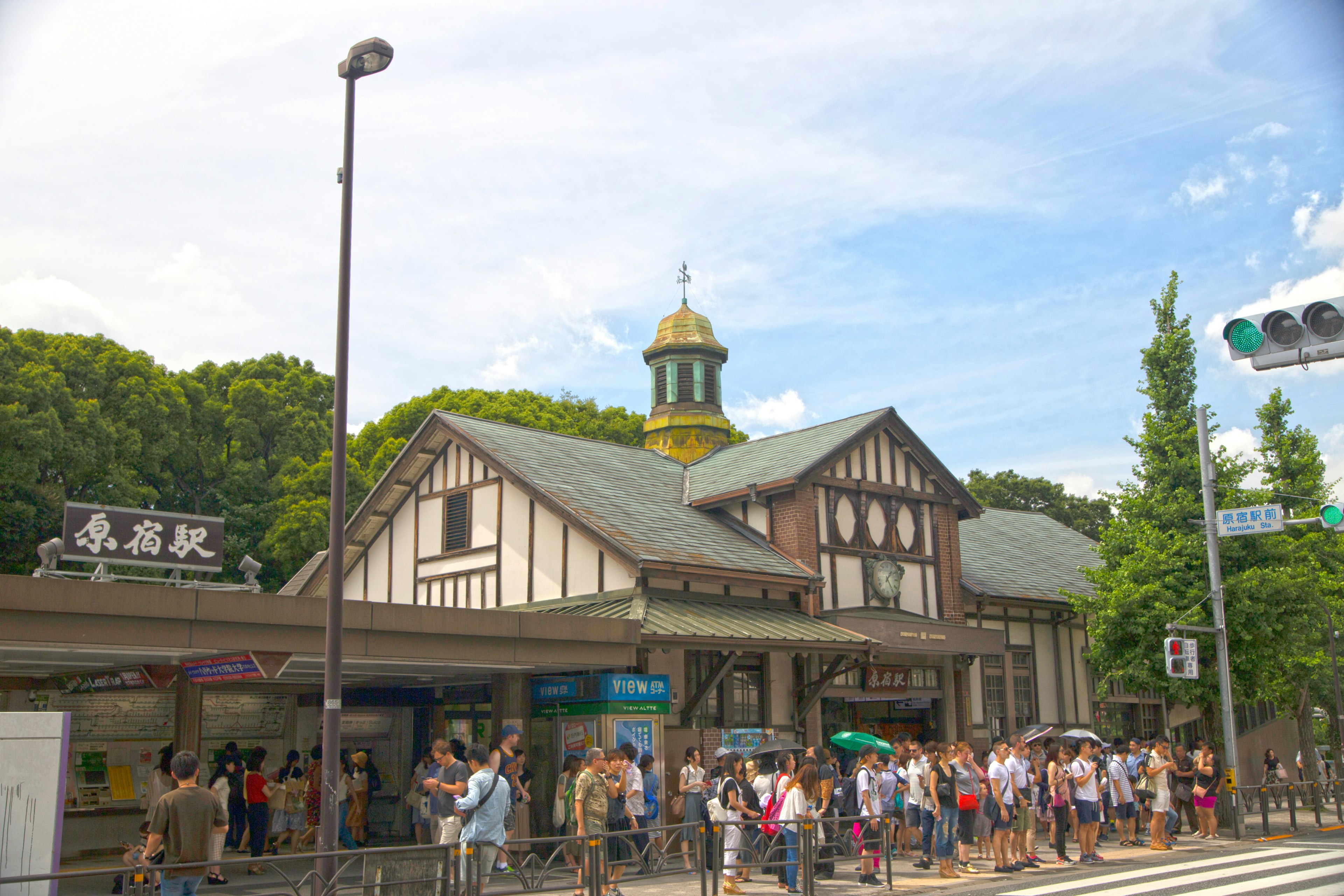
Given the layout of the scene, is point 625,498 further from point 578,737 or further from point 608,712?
point 608,712

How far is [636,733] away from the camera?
657 inches

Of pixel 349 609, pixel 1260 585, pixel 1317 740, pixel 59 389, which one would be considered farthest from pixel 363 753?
pixel 1317 740

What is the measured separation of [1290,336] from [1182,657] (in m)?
11.2

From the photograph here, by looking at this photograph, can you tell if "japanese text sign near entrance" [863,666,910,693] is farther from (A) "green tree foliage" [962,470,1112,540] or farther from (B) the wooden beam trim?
(A) "green tree foliage" [962,470,1112,540]

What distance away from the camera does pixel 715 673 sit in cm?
1906

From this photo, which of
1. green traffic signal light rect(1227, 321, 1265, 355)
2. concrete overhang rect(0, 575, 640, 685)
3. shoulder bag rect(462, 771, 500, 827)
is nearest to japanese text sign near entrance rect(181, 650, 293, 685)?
concrete overhang rect(0, 575, 640, 685)

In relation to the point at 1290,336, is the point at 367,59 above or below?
above

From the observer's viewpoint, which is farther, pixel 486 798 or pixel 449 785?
pixel 449 785

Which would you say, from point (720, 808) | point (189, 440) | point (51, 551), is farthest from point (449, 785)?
point (189, 440)

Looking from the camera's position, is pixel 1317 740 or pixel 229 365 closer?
pixel 1317 740

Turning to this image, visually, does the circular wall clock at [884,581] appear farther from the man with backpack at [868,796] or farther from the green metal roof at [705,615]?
the man with backpack at [868,796]

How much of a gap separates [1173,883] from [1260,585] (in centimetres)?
971

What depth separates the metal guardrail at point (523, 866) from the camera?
8.91 metres

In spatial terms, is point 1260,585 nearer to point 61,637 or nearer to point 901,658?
point 901,658
